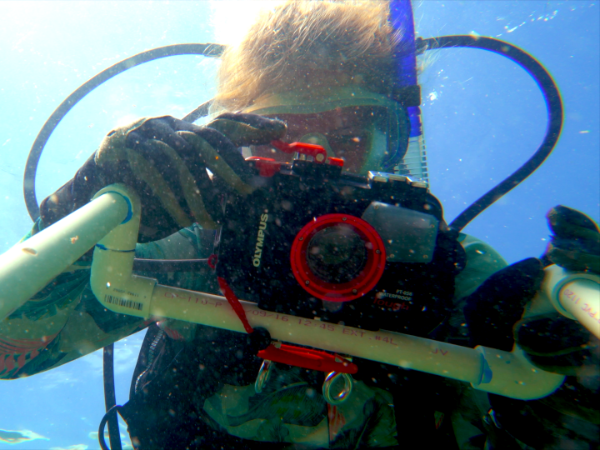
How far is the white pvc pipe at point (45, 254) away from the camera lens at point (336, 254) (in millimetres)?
646

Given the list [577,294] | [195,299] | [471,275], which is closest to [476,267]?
[471,275]

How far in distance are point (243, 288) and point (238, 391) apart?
0.75 m

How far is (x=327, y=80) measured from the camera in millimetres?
1976

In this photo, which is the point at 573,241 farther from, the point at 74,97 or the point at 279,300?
the point at 74,97

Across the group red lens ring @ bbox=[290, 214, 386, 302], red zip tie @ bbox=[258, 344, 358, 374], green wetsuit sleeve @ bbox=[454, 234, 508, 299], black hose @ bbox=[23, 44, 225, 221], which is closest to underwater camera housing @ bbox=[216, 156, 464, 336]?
red lens ring @ bbox=[290, 214, 386, 302]

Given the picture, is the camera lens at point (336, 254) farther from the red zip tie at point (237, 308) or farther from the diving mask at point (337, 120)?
the diving mask at point (337, 120)

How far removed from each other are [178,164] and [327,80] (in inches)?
50.8

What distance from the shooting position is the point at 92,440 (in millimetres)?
25656

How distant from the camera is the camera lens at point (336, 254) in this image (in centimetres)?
111

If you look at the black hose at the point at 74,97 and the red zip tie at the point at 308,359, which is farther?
the black hose at the point at 74,97

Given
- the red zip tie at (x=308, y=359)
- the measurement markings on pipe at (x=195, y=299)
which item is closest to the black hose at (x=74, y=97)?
the measurement markings on pipe at (x=195, y=299)

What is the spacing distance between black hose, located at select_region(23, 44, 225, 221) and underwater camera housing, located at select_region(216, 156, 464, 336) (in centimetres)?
233

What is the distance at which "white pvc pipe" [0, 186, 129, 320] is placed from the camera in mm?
547

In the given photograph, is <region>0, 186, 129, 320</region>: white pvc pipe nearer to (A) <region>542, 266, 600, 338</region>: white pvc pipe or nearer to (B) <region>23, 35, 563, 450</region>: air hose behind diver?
(A) <region>542, 266, 600, 338</region>: white pvc pipe
